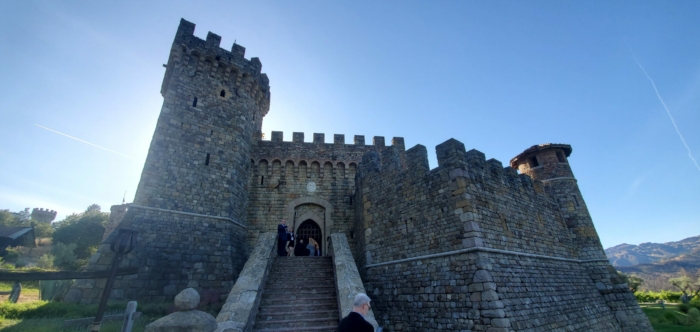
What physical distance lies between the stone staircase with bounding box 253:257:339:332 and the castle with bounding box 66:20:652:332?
1.90 meters

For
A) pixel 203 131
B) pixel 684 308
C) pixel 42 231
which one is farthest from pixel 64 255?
pixel 684 308

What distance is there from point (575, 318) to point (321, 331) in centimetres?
773

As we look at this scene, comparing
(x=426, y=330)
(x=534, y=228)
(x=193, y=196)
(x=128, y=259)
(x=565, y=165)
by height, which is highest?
(x=565, y=165)

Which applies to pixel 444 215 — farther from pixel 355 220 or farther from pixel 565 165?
pixel 565 165

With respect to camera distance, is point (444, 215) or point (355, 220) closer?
point (444, 215)

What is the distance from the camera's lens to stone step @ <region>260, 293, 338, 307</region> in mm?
7594

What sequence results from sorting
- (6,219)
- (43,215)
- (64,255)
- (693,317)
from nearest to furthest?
(693,317) → (64,255) → (6,219) → (43,215)

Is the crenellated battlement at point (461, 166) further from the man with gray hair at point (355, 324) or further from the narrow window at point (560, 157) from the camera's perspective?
the man with gray hair at point (355, 324)

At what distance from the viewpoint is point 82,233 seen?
84.6 ft

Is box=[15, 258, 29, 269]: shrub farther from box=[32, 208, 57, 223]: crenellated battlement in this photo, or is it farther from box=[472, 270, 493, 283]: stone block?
box=[472, 270, 493, 283]: stone block

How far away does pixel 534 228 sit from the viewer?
392 inches

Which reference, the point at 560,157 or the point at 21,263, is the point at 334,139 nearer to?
the point at 560,157

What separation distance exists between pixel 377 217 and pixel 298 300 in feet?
13.6

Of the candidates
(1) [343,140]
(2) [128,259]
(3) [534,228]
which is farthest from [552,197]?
(2) [128,259]
